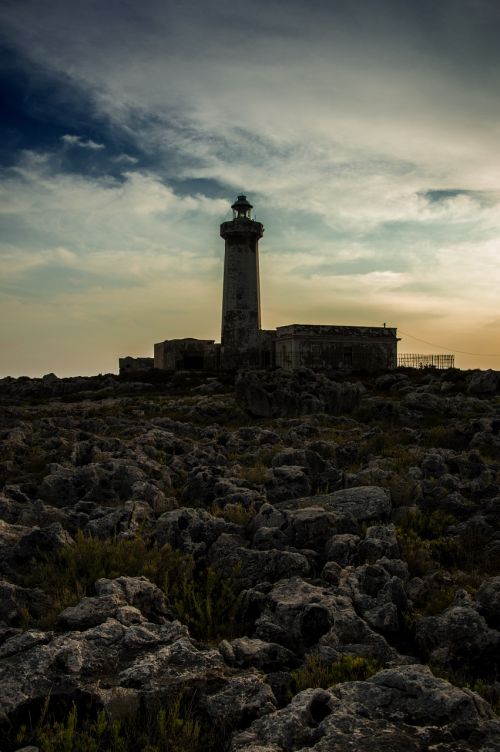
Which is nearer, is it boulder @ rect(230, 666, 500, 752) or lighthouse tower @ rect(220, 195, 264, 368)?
boulder @ rect(230, 666, 500, 752)

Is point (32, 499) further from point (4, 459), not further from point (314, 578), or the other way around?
point (314, 578)

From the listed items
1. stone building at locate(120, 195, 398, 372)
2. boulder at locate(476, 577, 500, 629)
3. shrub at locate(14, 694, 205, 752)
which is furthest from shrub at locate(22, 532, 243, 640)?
stone building at locate(120, 195, 398, 372)

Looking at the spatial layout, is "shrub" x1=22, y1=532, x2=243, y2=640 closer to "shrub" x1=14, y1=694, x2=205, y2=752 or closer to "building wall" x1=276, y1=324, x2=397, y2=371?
"shrub" x1=14, y1=694, x2=205, y2=752

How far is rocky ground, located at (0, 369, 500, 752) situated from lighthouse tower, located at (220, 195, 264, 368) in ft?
129

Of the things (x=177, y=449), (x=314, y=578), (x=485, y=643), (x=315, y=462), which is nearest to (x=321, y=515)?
(x=314, y=578)

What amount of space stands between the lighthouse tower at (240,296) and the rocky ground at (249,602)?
3943cm

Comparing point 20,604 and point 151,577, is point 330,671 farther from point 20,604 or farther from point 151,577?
point 20,604

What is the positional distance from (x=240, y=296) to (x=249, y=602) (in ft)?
159

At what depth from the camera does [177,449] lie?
15773 mm

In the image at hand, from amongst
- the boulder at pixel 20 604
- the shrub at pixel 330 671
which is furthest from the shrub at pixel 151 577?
the shrub at pixel 330 671

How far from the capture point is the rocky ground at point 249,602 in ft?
14.4

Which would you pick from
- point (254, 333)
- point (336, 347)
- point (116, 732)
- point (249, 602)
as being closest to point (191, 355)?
→ point (254, 333)

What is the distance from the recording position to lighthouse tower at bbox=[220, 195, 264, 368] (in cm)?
5431

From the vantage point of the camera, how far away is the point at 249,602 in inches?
267
